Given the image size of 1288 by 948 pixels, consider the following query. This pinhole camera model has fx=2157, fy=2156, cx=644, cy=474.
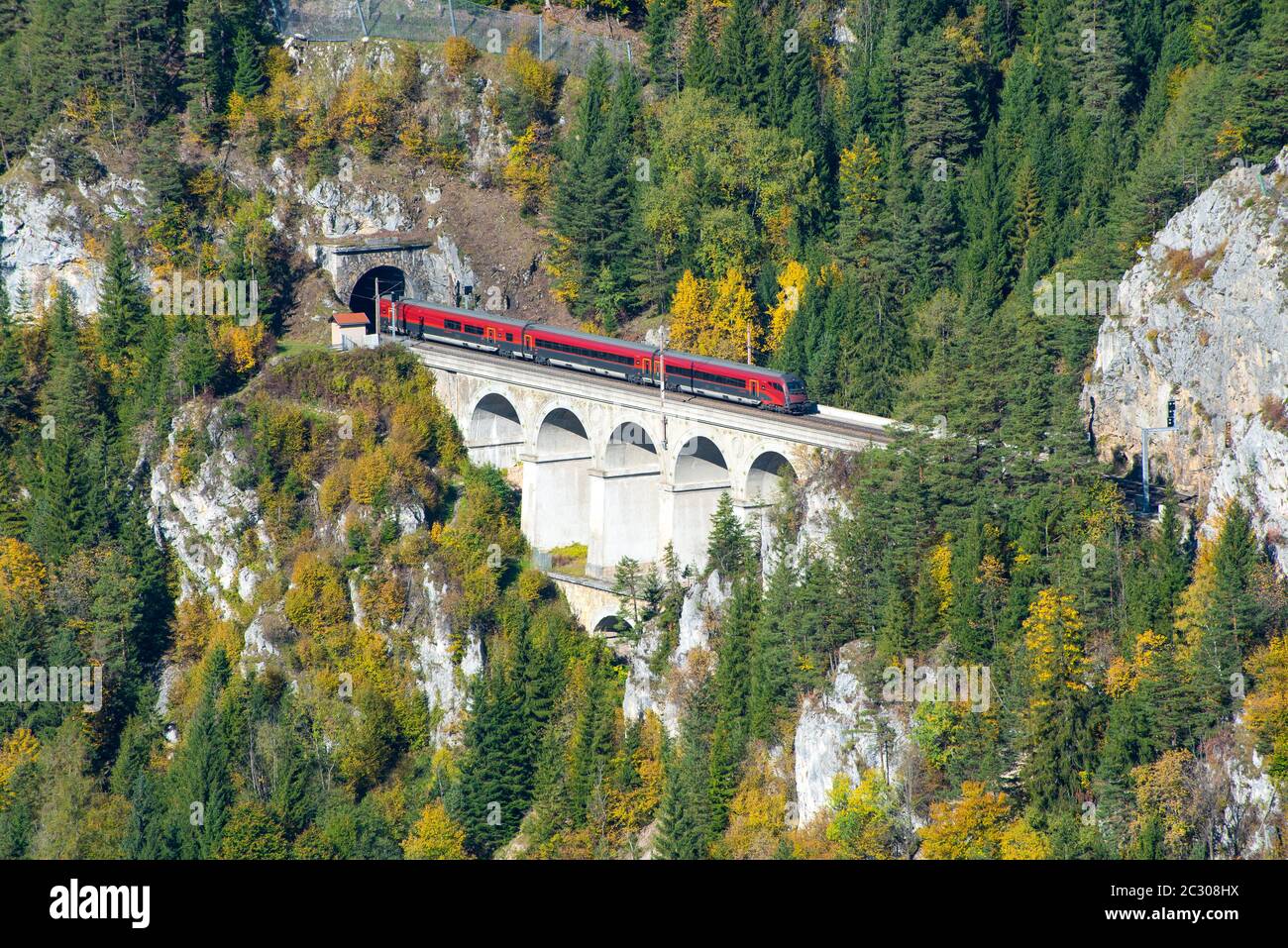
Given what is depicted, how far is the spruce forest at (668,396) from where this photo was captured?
91812mm

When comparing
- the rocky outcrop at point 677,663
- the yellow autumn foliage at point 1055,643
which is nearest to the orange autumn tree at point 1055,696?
the yellow autumn foliage at point 1055,643

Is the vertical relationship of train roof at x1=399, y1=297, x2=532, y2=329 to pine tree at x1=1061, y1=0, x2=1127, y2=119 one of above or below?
below

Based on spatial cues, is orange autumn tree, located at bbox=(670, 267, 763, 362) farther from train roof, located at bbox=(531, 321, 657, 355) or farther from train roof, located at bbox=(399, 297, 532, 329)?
train roof, located at bbox=(399, 297, 532, 329)

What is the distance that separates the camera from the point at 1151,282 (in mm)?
103625

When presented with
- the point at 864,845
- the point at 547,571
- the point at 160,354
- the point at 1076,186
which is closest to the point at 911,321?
the point at 1076,186

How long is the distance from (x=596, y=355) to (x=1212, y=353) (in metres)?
32.7

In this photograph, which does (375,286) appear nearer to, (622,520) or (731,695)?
(622,520)

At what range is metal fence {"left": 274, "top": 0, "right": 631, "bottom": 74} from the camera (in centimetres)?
13575

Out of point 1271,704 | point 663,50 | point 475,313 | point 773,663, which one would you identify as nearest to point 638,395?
point 475,313

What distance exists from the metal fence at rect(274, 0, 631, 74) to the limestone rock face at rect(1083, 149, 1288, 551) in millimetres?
44768

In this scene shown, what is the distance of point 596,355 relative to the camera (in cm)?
11444

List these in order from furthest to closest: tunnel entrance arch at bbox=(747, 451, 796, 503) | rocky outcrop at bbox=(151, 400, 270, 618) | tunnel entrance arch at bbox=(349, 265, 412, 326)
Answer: tunnel entrance arch at bbox=(349, 265, 412, 326), rocky outcrop at bbox=(151, 400, 270, 618), tunnel entrance arch at bbox=(747, 451, 796, 503)

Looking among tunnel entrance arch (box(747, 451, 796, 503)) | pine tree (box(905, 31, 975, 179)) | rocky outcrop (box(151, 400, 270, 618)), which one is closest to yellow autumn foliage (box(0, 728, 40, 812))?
rocky outcrop (box(151, 400, 270, 618))

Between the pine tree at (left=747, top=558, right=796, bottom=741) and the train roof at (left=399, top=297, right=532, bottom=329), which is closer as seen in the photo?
the pine tree at (left=747, top=558, right=796, bottom=741)
